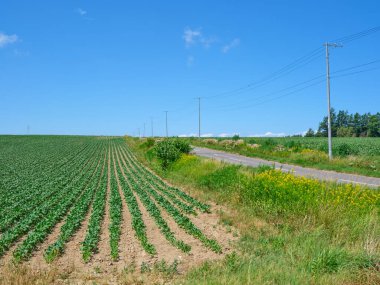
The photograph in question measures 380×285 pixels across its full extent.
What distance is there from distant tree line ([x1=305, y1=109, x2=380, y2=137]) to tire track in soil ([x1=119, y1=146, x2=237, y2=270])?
11017 centimetres

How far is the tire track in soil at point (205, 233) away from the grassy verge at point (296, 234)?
1.15 ft

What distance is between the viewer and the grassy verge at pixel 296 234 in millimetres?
6207

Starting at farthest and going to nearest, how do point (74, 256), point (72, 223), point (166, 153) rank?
point (166, 153), point (72, 223), point (74, 256)

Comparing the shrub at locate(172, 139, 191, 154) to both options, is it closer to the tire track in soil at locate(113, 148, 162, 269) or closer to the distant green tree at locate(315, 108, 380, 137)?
the tire track in soil at locate(113, 148, 162, 269)

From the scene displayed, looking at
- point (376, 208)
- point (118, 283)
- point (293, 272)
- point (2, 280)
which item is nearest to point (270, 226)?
point (376, 208)

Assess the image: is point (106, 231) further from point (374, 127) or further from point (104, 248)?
point (374, 127)

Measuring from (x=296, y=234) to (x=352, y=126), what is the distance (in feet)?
411

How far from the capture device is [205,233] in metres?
10.2

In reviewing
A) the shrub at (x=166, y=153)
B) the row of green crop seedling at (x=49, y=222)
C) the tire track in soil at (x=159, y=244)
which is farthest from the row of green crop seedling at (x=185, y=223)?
→ the shrub at (x=166, y=153)

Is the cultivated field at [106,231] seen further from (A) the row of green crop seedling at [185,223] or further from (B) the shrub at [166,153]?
(B) the shrub at [166,153]

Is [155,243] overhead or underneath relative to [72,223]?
underneath

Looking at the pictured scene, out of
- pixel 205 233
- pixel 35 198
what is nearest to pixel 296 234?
pixel 205 233

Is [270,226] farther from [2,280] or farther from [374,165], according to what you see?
[374,165]

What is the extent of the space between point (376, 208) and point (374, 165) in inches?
655
